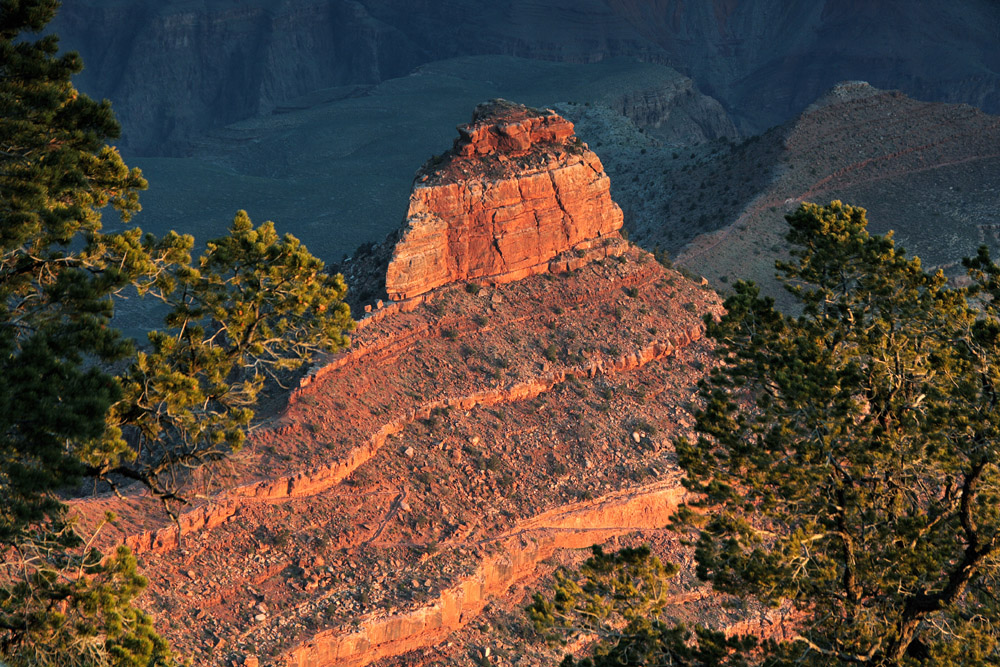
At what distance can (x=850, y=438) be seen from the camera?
18.5 metres

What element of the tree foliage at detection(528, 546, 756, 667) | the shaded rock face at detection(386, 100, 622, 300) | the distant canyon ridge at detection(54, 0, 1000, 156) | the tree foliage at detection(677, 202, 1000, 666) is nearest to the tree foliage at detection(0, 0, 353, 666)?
the tree foliage at detection(528, 546, 756, 667)

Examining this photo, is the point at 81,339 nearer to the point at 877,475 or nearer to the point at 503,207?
the point at 877,475

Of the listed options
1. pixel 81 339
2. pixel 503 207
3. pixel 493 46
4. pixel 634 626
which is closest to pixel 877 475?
pixel 634 626

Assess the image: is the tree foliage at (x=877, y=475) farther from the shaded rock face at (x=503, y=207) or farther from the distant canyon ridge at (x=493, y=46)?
the distant canyon ridge at (x=493, y=46)

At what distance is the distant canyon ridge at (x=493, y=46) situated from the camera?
142 meters

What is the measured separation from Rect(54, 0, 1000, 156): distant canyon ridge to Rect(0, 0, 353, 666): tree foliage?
117m

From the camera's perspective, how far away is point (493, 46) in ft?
506

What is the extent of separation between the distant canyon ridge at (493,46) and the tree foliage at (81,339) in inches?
4604

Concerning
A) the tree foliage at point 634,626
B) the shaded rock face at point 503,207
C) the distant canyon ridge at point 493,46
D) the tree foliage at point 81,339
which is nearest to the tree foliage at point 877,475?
the tree foliage at point 634,626

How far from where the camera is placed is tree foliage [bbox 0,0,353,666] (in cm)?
1522


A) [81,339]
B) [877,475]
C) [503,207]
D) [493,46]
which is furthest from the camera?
[493,46]

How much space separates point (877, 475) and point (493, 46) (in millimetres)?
142648

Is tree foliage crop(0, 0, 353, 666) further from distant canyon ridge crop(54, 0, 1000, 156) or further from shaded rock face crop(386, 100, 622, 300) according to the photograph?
distant canyon ridge crop(54, 0, 1000, 156)

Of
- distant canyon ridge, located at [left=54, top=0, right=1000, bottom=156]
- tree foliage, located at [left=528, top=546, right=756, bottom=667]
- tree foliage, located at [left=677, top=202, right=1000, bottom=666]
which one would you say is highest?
distant canyon ridge, located at [left=54, top=0, right=1000, bottom=156]
